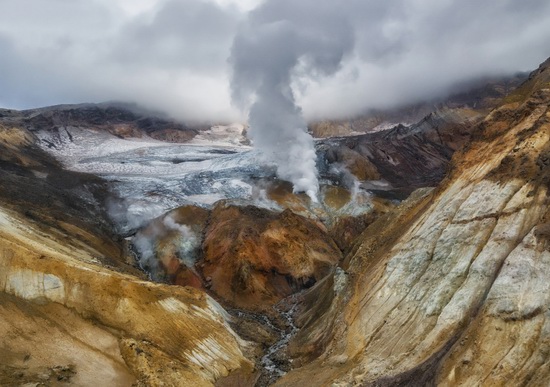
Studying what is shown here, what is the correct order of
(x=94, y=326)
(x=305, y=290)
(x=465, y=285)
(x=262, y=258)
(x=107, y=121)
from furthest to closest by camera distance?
(x=107, y=121) < (x=262, y=258) < (x=305, y=290) < (x=94, y=326) < (x=465, y=285)

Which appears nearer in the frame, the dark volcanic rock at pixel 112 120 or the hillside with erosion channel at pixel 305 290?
the hillside with erosion channel at pixel 305 290

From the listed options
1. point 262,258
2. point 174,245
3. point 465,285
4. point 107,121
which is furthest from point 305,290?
point 107,121

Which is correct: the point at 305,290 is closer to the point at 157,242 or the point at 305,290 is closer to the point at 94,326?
the point at 157,242

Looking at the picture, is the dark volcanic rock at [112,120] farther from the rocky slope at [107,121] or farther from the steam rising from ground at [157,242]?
the steam rising from ground at [157,242]

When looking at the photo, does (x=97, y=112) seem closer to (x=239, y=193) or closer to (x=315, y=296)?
(x=239, y=193)

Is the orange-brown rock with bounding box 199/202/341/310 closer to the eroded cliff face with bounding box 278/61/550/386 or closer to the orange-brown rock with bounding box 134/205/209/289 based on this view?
the orange-brown rock with bounding box 134/205/209/289

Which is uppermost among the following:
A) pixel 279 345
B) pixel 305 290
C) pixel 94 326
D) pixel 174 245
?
pixel 174 245

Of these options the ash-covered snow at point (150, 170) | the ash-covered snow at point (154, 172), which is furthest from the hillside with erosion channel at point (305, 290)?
the ash-covered snow at point (150, 170)
